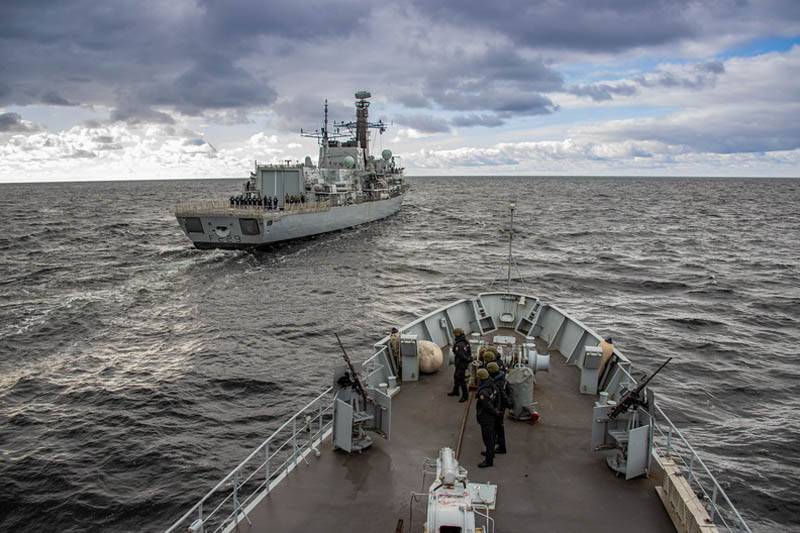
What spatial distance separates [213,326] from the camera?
2830 centimetres

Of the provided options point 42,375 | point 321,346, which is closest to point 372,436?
point 321,346

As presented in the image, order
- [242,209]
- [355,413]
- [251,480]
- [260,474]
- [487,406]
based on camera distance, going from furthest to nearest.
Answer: [242,209] < [260,474] < [251,480] < [355,413] < [487,406]

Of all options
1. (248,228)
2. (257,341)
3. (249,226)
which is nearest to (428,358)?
(257,341)

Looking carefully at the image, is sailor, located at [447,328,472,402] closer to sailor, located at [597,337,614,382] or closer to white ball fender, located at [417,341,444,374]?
white ball fender, located at [417,341,444,374]

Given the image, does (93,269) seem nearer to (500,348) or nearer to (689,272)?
(500,348)

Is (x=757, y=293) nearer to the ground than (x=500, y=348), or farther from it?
nearer to the ground

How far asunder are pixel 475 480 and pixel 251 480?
25.6ft

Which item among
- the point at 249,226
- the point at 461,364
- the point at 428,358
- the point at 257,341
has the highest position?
the point at 461,364

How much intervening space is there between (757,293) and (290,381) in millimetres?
30641

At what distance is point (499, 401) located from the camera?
9.27 metres

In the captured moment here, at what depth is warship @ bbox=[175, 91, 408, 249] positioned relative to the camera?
49000mm

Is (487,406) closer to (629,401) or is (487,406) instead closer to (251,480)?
(629,401)

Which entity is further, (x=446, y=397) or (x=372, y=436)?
(x=446, y=397)

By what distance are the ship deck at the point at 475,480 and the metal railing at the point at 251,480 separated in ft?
0.77
